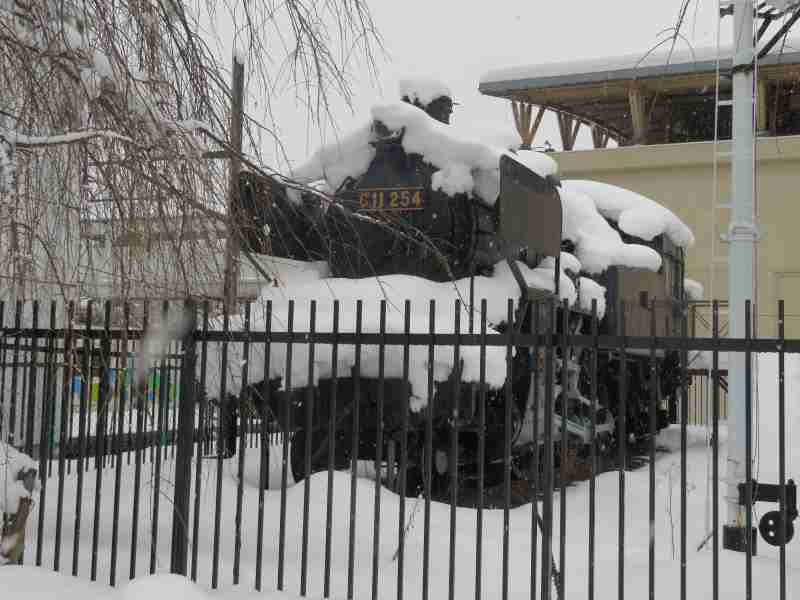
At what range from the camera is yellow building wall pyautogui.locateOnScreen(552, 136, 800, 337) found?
2253cm

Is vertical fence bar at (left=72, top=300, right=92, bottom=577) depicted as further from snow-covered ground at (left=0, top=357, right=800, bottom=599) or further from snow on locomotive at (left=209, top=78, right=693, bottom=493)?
snow on locomotive at (left=209, top=78, right=693, bottom=493)

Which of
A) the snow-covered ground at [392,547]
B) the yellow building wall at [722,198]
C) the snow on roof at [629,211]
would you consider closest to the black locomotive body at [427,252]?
the snow-covered ground at [392,547]

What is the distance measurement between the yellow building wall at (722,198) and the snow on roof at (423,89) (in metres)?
14.4

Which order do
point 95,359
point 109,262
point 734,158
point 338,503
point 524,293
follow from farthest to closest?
point 524,293
point 338,503
point 734,158
point 95,359
point 109,262

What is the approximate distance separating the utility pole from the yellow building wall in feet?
63.3

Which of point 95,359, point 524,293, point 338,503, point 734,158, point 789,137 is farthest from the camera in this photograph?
point 789,137

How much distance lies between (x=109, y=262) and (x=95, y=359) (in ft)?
6.38

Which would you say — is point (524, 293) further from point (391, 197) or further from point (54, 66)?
point (54, 66)

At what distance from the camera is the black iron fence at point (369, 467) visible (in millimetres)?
4355

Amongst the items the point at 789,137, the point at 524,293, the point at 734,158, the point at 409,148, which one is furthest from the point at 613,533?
the point at 789,137

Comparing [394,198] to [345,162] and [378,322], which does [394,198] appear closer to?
[345,162]

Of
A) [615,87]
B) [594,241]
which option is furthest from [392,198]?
[615,87]

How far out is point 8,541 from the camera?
5.07 meters

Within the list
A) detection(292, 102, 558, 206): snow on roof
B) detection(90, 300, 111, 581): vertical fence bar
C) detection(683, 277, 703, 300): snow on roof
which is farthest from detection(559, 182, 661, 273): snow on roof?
detection(90, 300, 111, 581): vertical fence bar
